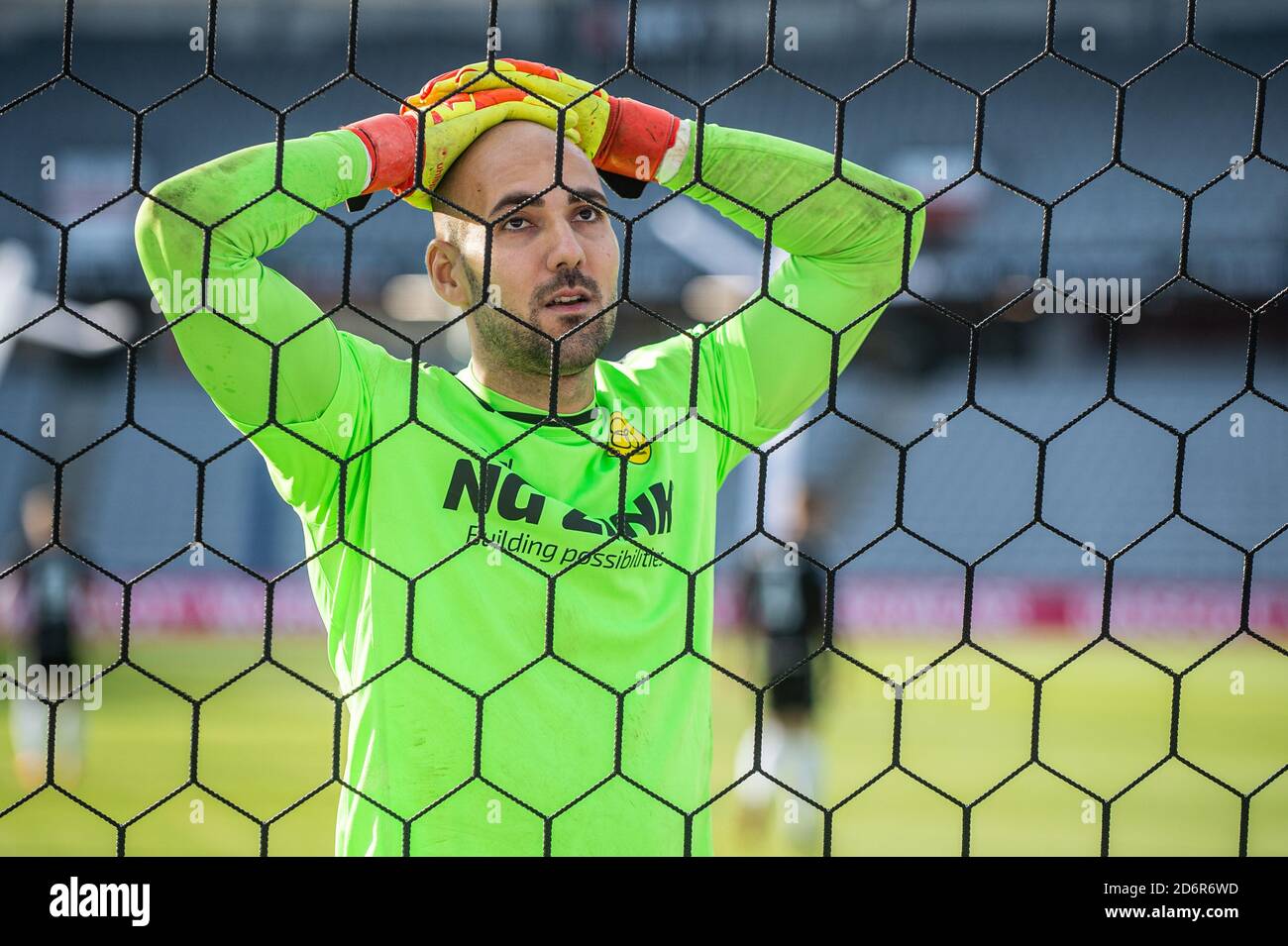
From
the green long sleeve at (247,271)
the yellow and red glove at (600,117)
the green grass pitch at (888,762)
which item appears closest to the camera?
the green long sleeve at (247,271)

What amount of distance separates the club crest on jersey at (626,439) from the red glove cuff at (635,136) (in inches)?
8.3

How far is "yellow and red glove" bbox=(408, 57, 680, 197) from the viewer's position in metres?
1.12

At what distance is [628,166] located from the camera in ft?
3.88

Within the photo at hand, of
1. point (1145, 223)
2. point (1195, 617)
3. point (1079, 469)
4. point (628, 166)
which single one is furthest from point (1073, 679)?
point (628, 166)

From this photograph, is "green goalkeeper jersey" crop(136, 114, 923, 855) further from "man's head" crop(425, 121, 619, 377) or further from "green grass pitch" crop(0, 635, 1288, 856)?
"green grass pitch" crop(0, 635, 1288, 856)

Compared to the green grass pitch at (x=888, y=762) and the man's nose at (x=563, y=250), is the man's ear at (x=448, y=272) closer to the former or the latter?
the man's nose at (x=563, y=250)

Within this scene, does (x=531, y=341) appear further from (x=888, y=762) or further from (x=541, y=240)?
(x=888, y=762)

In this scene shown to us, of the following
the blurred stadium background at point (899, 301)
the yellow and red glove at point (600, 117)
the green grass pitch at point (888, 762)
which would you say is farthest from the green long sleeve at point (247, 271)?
the blurred stadium background at point (899, 301)

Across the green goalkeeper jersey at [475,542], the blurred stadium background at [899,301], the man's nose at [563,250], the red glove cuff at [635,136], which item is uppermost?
the red glove cuff at [635,136]

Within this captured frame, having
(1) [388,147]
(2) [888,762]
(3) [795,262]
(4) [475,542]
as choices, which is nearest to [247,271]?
(1) [388,147]

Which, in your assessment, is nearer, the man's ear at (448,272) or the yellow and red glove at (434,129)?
the yellow and red glove at (434,129)

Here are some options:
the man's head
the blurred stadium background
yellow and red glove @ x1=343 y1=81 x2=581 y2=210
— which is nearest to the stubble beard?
the man's head

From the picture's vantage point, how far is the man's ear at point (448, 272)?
4.16ft
